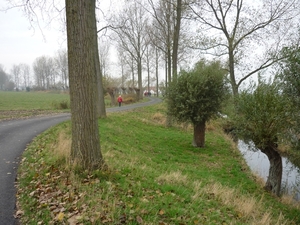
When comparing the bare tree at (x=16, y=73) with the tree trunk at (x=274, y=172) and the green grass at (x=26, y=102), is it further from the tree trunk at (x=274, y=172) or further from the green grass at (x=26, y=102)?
the tree trunk at (x=274, y=172)

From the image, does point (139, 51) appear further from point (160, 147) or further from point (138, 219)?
point (138, 219)

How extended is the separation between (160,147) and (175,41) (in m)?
8.84

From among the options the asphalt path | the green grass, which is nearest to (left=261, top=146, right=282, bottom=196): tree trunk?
the asphalt path

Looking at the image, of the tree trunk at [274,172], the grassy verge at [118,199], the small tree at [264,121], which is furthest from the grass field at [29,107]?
the tree trunk at [274,172]

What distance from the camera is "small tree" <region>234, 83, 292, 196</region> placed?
8873mm

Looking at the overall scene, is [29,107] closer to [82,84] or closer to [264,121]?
[82,84]

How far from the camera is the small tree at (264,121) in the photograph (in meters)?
8.87

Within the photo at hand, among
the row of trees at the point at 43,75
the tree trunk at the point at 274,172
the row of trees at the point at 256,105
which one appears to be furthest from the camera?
the row of trees at the point at 43,75

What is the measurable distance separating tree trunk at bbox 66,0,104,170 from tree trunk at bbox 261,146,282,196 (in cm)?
747

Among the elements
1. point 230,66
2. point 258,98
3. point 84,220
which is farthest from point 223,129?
point 84,220

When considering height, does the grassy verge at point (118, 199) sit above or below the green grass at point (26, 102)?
below

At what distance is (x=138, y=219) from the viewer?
385 cm

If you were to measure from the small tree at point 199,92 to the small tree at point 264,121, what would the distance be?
11.0 feet

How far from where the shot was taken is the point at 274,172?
31.4 ft
